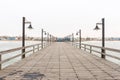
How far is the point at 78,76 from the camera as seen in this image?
9094 mm

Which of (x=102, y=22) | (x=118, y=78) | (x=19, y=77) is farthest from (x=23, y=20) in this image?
(x=118, y=78)

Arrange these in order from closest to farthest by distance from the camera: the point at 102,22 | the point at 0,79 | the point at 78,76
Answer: the point at 0,79 → the point at 78,76 → the point at 102,22

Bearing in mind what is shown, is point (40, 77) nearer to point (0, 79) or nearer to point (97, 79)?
point (0, 79)

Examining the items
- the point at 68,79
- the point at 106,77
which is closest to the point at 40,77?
the point at 68,79

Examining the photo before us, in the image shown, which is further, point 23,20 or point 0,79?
point 23,20

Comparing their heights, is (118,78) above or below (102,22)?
below

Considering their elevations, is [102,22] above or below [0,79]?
above

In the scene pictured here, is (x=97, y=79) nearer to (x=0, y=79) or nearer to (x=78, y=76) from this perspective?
(x=78, y=76)

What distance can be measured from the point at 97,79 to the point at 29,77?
8.17 feet

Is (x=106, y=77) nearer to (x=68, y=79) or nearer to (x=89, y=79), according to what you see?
(x=89, y=79)

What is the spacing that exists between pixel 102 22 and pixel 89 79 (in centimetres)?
978

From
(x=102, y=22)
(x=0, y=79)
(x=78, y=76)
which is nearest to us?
(x=0, y=79)

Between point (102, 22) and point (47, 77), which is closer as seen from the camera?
point (47, 77)

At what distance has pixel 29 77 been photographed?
29.0ft
